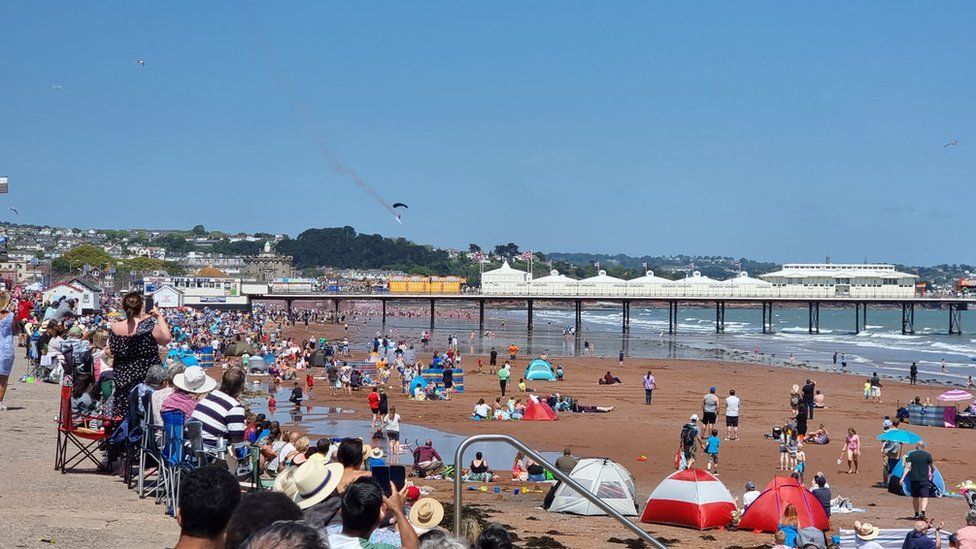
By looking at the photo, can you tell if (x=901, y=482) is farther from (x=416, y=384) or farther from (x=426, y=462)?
(x=416, y=384)

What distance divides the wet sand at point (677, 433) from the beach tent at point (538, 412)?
1.09 feet

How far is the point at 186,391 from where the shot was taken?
320 inches

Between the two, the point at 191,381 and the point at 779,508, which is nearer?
the point at 191,381

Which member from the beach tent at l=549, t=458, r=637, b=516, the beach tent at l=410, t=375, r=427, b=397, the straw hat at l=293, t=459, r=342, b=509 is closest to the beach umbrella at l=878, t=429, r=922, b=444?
the beach tent at l=549, t=458, r=637, b=516

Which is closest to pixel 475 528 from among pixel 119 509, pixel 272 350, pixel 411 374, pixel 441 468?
pixel 119 509

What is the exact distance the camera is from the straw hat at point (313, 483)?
539 centimetres

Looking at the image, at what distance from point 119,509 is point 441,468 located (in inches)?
321

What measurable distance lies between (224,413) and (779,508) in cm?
755

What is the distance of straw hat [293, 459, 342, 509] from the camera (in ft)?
17.7

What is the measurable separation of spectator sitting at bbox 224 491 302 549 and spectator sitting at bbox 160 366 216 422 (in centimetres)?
448

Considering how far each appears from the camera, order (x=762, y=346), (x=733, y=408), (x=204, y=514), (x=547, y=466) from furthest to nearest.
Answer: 1. (x=762, y=346)
2. (x=733, y=408)
3. (x=547, y=466)
4. (x=204, y=514)

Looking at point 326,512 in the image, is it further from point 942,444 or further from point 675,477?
point 942,444

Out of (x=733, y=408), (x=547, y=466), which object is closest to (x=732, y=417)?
(x=733, y=408)

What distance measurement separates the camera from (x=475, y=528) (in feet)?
19.1
